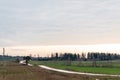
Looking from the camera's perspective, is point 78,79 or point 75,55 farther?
point 75,55

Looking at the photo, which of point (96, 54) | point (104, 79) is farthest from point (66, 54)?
point (104, 79)

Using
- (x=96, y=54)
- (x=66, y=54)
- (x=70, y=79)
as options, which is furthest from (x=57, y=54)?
(x=70, y=79)

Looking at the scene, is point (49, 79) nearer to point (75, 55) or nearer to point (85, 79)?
point (85, 79)

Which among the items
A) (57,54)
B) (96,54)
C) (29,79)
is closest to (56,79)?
(29,79)

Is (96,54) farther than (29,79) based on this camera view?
Yes

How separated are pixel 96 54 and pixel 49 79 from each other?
168313 millimetres

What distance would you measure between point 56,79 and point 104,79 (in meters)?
4.69

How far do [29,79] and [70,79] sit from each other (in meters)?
4.02

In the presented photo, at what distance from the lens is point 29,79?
1198 inches

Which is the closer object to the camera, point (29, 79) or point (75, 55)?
point (29, 79)

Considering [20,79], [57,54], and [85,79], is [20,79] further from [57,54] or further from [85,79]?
[57,54]

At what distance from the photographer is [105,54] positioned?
195875 mm

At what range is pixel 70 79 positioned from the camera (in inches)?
1235

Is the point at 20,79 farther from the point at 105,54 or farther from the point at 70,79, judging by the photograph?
the point at 105,54
